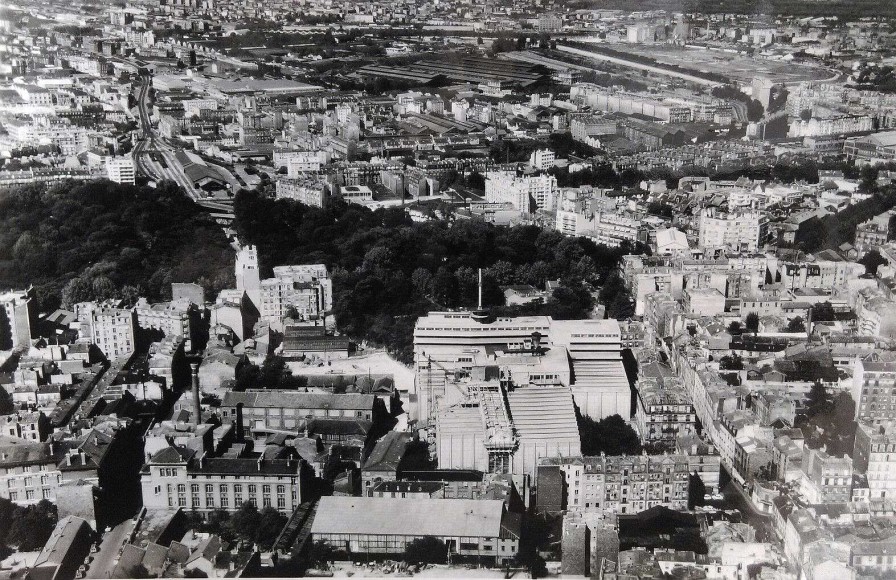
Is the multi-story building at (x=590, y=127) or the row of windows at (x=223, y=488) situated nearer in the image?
the row of windows at (x=223, y=488)

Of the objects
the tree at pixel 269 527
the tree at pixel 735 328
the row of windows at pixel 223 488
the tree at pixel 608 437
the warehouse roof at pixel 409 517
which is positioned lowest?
the tree at pixel 269 527

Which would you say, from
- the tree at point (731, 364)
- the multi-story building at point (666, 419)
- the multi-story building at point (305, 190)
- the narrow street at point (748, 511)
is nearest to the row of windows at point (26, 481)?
the multi-story building at point (666, 419)

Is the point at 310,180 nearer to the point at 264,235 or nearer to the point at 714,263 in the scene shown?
the point at 264,235

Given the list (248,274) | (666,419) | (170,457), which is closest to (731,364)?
(666,419)

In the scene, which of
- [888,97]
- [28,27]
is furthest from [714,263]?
[28,27]

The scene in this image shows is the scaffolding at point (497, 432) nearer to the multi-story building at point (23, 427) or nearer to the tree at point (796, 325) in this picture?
the multi-story building at point (23, 427)

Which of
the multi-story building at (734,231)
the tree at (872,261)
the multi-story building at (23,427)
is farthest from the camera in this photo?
the multi-story building at (734,231)
